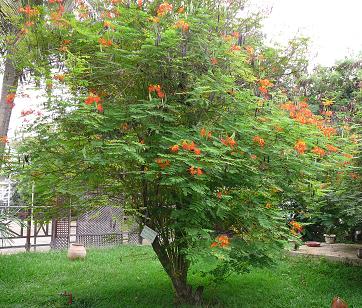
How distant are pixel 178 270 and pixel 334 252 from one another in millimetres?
6293

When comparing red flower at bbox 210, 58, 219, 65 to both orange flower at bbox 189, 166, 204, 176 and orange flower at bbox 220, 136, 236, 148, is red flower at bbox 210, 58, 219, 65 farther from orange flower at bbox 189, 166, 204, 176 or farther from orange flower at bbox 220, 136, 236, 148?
orange flower at bbox 189, 166, 204, 176

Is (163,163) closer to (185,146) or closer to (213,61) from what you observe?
(185,146)

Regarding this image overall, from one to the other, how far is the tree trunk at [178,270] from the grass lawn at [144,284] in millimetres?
302

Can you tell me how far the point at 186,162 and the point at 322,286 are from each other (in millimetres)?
5000

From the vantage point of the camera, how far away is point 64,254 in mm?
12000

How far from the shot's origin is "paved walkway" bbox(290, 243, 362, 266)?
10336mm

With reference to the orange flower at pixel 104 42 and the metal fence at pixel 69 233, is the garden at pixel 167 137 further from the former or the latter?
the metal fence at pixel 69 233

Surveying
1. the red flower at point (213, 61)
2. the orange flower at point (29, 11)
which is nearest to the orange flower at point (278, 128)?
the red flower at point (213, 61)

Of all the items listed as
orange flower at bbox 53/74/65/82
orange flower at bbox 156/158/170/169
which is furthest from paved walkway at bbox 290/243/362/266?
orange flower at bbox 53/74/65/82

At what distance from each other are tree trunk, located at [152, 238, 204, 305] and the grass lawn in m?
0.30

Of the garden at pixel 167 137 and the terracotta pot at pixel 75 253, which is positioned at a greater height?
the garden at pixel 167 137

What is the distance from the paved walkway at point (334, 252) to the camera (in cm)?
1034

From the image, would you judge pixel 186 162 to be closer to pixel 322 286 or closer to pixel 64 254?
pixel 322 286

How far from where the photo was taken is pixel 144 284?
8664mm
